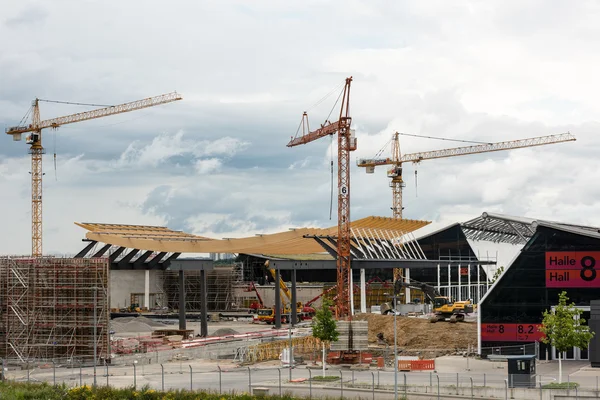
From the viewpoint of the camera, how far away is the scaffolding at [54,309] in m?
69.6

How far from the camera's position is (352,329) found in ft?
231

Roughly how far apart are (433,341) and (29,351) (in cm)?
3410

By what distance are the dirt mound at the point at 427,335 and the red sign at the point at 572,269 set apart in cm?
1155

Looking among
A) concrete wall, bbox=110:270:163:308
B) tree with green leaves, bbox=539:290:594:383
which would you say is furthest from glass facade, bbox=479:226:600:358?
concrete wall, bbox=110:270:163:308

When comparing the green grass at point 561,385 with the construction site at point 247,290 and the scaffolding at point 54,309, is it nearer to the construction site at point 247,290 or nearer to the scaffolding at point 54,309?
the construction site at point 247,290

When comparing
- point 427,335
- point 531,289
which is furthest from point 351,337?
point 531,289

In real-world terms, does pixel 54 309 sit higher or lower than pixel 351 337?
higher

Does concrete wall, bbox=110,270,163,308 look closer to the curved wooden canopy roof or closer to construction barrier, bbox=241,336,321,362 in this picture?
the curved wooden canopy roof

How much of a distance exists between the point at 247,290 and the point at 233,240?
3359cm

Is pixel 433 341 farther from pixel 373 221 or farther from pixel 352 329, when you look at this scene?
pixel 373 221

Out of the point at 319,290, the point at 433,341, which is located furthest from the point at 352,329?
the point at 319,290

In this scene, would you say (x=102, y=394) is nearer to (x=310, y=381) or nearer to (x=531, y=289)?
(x=310, y=381)

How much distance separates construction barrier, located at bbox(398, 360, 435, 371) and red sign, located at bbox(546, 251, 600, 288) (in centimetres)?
1084

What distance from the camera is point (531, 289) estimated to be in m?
63.5
